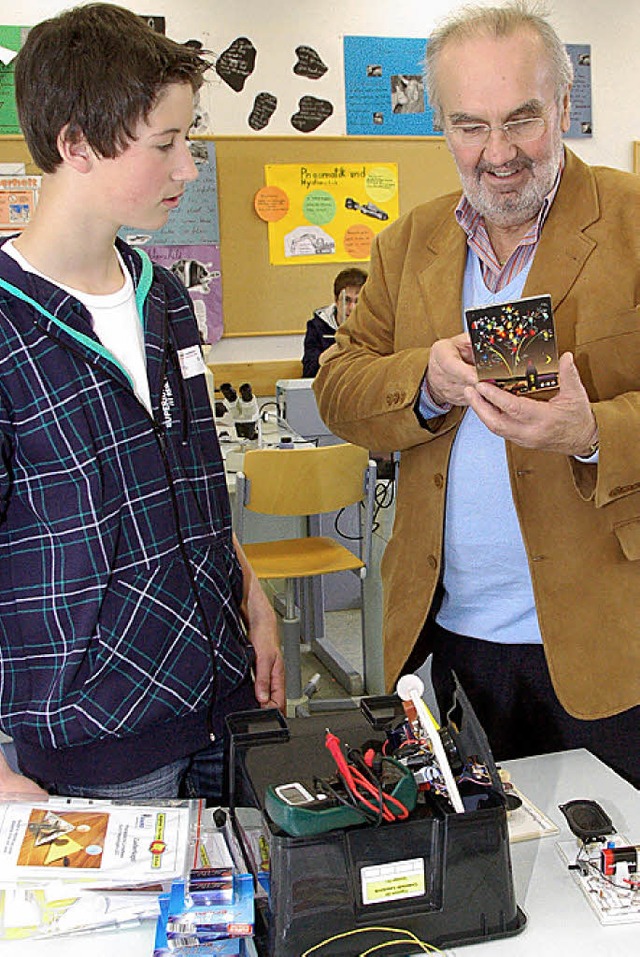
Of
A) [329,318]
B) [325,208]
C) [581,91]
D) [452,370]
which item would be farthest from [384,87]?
[452,370]

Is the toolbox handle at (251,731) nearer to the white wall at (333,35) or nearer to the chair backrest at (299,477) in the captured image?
the chair backrest at (299,477)

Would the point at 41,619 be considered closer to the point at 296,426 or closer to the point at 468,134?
the point at 468,134

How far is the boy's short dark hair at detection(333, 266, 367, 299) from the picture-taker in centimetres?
531

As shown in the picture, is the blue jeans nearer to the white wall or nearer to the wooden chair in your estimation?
the wooden chair

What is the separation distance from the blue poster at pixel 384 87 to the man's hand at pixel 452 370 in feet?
15.1

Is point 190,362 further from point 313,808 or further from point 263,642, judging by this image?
point 313,808

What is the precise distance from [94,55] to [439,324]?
2.17 feet

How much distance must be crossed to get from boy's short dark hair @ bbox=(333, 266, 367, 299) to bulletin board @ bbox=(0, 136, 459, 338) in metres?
0.33

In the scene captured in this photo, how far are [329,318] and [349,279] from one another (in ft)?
1.21

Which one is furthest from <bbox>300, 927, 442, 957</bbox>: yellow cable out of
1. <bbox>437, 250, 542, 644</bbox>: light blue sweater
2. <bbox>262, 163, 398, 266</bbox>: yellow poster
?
<bbox>262, 163, 398, 266</bbox>: yellow poster

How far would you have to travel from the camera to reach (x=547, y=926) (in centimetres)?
99

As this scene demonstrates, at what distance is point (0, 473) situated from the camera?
1.12m

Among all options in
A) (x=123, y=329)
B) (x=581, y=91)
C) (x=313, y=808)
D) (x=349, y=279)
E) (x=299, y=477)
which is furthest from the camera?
(x=581, y=91)

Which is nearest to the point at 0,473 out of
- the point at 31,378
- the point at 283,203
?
the point at 31,378
